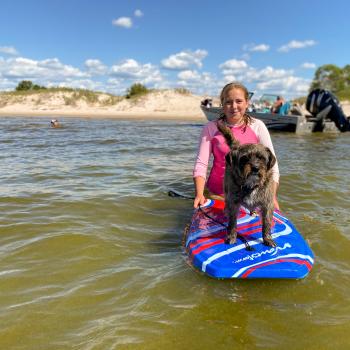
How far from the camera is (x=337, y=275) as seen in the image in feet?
15.4

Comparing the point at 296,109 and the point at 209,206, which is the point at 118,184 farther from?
the point at 296,109

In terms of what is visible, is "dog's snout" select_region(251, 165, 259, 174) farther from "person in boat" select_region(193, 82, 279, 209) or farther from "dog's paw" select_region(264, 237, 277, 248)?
"person in boat" select_region(193, 82, 279, 209)

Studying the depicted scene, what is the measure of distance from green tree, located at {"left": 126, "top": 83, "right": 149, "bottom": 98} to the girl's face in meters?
51.0

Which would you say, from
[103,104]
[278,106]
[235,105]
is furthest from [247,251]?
[103,104]

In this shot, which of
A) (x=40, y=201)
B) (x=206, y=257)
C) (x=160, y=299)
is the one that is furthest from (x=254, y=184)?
(x=40, y=201)

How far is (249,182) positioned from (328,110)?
2433 centimetres

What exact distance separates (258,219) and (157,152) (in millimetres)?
10700

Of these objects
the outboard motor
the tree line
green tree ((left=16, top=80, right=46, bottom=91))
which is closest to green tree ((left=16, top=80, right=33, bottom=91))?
green tree ((left=16, top=80, right=46, bottom=91))

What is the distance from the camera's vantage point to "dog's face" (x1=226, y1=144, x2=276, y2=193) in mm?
3988

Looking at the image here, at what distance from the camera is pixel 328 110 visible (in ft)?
84.7

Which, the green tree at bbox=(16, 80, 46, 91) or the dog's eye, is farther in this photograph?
the green tree at bbox=(16, 80, 46, 91)

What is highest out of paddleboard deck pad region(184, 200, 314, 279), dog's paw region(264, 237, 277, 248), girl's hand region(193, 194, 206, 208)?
girl's hand region(193, 194, 206, 208)

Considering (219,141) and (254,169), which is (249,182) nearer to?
(254,169)

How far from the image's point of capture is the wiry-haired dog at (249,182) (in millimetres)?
4016
